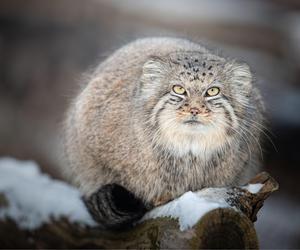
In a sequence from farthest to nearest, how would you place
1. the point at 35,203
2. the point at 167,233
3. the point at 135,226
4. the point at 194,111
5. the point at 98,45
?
the point at 98,45 → the point at 35,203 → the point at 135,226 → the point at 194,111 → the point at 167,233

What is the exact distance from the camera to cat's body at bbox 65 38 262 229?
19.7ft

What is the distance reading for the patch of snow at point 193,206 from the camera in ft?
16.7

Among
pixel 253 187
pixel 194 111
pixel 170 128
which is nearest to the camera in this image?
pixel 253 187

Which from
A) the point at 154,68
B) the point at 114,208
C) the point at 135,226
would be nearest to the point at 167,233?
the point at 135,226

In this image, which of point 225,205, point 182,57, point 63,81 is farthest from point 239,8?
point 225,205

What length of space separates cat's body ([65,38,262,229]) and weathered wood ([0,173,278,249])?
58 centimetres

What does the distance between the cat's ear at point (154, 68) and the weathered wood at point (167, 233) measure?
1257mm

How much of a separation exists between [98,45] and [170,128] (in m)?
8.24

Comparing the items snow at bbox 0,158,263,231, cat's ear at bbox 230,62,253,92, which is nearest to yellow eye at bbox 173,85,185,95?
cat's ear at bbox 230,62,253,92

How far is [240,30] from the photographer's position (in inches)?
544

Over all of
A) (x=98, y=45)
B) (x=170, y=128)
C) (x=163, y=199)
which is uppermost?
(x=98, y=45)

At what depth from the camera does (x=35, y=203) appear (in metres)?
6.26

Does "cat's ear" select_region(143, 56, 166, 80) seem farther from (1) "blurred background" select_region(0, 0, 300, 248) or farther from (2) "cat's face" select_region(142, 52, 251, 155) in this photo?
(1) "blurred background" select_region(0, 0, 300, 248)

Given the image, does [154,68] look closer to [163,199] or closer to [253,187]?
[163,199]
